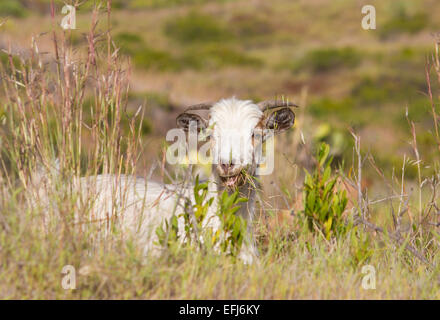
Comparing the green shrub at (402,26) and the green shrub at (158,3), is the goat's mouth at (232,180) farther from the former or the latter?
the green shrub at (158,3)

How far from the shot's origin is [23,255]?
162 inches

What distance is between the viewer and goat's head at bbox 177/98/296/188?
5.24m

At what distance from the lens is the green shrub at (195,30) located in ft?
197

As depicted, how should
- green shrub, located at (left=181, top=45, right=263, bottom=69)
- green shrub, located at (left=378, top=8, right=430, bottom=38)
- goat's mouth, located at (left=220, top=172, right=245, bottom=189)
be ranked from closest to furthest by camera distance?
goat's mouth, located at (left=220, top=172, right=245, bottom=189)
green shrub, located at (left=181, top=45, right=263, bottom=69)
green shrub, located at (left=378, top=8, right=430, bottom=38)

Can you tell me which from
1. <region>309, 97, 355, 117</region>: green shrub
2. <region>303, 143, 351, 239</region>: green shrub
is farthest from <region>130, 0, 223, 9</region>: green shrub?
<region>303, 143, 351, 239</region>: green shrub

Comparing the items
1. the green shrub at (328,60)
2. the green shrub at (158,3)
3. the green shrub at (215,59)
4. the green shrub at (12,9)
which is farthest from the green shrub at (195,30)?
the green shrub at (328,60)

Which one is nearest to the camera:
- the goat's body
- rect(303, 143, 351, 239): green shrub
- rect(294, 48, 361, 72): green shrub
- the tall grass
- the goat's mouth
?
the tall grass

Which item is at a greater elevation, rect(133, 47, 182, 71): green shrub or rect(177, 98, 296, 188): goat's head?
rect(133, 47, 182, 71): green shrub

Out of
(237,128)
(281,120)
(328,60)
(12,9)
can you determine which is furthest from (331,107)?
(12,9)

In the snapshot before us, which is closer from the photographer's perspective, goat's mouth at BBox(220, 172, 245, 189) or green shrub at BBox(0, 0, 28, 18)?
goat's mouth at BBox(220, 172, 245, 189)

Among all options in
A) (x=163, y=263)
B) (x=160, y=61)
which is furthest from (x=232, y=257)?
(x=160, y=61)

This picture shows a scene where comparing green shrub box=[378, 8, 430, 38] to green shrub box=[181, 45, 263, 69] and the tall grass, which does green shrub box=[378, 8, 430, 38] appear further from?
the tall grass
